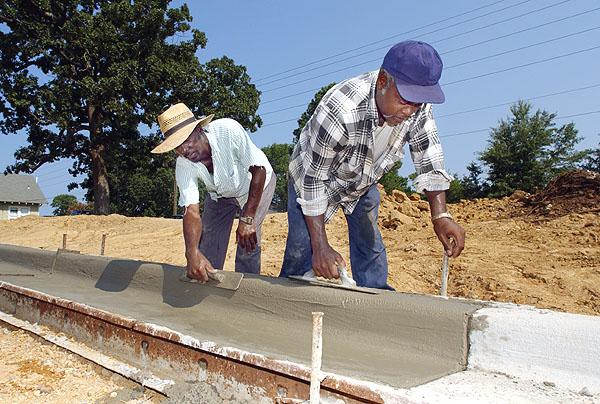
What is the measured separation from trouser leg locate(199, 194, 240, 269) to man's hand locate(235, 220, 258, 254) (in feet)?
1.18

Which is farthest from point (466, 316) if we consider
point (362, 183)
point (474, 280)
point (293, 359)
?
point (474, 280)

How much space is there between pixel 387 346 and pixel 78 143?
73.4 feet

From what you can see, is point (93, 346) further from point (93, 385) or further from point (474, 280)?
point (474, 280)

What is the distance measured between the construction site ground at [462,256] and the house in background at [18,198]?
32.4m

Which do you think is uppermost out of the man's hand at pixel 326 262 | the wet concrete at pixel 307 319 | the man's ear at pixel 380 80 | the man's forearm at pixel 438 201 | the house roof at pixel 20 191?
the house roof at pixel 20 191

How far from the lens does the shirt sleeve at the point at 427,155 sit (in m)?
2.67

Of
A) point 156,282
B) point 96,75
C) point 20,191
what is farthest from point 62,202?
point 156,282

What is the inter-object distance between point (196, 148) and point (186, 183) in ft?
0.88

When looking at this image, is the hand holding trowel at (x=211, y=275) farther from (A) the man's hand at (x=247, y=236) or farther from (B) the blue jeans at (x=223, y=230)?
(B) the blue jeans at (x=223, y=230)

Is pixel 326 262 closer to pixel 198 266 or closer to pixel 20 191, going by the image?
pixel 198 266

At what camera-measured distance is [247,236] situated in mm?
3428

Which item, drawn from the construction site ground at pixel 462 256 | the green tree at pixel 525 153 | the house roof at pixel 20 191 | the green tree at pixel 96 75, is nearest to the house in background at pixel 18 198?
the house roof at pixel 20 191

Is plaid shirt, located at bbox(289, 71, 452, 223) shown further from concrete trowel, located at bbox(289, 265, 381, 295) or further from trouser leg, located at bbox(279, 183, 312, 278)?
concrete trowel, located at bbox(289, 265, 381, 295)

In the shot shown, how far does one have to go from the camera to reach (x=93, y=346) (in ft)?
9.71
